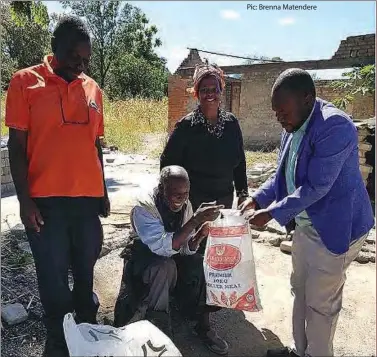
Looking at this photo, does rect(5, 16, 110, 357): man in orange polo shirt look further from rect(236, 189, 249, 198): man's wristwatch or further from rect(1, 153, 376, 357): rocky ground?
rect(236, 189, 249, 198): man's wristwatch

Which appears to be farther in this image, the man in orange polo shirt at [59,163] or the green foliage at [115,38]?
the green foliage at [115,38]

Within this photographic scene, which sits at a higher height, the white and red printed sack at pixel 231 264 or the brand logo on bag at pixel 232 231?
the brand logo on bag at pixel 232 231

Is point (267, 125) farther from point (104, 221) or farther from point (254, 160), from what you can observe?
point (104, 221)

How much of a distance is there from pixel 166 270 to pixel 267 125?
9307 mm

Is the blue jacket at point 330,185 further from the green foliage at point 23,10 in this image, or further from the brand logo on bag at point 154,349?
the green foliage at point 23,10

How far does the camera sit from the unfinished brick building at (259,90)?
380 inches

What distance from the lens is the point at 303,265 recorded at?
2279 mm

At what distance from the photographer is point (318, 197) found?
1.97 m

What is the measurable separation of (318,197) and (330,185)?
0.08 metres

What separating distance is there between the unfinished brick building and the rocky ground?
611 cm

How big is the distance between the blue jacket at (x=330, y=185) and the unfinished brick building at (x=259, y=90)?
25.5 ft

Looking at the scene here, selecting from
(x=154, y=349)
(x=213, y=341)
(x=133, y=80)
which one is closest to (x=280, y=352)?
(x=213, y=341)

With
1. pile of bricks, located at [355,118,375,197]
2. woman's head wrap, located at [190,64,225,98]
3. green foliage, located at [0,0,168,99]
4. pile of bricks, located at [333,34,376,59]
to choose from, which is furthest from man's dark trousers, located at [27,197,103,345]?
green foliage, located at [0,0,168,99]

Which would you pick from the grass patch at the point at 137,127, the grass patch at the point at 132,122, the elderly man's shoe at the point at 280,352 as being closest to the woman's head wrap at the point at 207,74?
the elderly man's shoe at the point at 280,352
